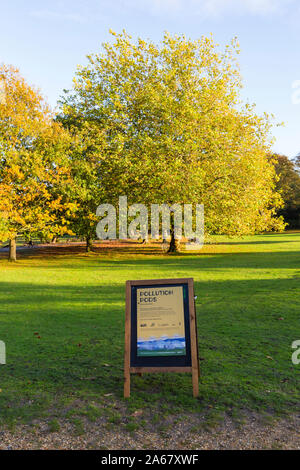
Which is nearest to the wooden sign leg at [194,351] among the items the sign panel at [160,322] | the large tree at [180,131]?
the sign panel at [160,322]

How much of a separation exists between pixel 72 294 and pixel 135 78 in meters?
18.8

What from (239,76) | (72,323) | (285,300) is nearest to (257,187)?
(239,76)

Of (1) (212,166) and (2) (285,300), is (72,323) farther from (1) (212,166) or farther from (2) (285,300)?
(1) (212,166)

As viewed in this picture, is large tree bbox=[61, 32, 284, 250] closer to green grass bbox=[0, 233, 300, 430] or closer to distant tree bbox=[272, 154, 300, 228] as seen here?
green grass bbox=[0, 233, 300, 430]

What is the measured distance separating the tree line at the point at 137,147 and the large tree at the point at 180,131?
0.24 feet

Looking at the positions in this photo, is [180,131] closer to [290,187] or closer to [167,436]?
[167,436]

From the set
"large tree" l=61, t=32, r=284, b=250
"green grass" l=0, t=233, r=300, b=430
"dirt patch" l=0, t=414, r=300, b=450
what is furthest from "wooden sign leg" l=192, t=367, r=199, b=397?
"large tree" l=61, t=32, r=284, b=250

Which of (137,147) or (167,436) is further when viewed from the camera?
(137,147)

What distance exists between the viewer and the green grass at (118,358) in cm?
488

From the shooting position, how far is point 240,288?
44.8ft

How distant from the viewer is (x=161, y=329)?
5.36m

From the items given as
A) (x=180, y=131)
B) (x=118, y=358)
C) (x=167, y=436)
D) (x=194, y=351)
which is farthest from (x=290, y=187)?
(x=167, y=436)

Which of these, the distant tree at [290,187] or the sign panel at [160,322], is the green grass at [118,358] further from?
the distant tree at [290,187]

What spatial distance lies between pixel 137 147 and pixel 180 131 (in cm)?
299
